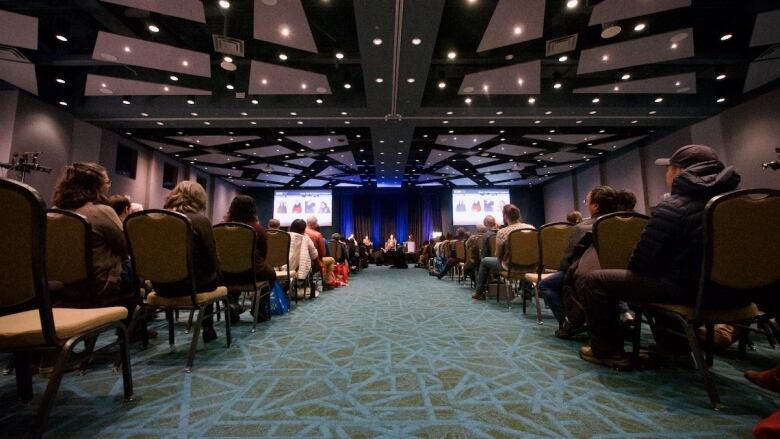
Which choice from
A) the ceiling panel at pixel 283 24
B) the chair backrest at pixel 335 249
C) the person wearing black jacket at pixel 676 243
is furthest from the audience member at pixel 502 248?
the ceiling panel at pixel 283 24

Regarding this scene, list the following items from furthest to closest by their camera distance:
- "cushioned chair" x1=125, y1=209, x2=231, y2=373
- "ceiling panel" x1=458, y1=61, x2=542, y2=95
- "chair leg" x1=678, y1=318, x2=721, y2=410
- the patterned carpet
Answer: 1. "ceiling panel" x1=458, y1=61, x2=542, y2=95
2. "cushioned chair" x1=125, y1=209, x2=231, y2=373
3. "chair leg" x1=678, y1=318, x2=721, y2=410
4. the patterned carpet

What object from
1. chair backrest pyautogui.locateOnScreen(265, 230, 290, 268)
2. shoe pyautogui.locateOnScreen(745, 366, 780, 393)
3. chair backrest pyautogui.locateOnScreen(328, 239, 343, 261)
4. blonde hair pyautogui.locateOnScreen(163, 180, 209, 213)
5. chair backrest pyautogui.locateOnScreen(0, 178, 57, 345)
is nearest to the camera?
chair backrest pyautogui.locateOnScreen(0, 178, 57, 345)

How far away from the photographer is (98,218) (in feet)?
6.56

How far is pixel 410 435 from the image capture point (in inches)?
48.2

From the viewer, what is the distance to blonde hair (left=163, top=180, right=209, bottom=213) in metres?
2.35

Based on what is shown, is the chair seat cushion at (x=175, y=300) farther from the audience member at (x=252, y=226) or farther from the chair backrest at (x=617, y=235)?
the chair backrest at (x=617, y=235)

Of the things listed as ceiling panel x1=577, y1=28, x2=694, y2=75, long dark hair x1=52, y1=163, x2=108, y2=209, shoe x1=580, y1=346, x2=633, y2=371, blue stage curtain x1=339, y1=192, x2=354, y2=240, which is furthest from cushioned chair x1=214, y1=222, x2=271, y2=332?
blue stage curtain x1=339, y1=192, x2=354, y2=240

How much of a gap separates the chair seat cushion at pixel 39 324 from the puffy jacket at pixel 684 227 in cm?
251

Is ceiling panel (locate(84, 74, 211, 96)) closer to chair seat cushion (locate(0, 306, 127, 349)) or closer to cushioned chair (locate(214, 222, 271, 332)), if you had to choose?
cushioned chair (locate(214, 222, 271, 332))

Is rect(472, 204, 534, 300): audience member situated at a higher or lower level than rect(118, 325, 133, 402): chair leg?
higher

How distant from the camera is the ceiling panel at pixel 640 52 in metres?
5.23

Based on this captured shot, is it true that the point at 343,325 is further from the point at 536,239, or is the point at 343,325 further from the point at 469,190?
the point at 469,190

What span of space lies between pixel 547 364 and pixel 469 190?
16.1 m

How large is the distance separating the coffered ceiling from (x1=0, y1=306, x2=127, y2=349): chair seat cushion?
14.6ft
